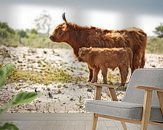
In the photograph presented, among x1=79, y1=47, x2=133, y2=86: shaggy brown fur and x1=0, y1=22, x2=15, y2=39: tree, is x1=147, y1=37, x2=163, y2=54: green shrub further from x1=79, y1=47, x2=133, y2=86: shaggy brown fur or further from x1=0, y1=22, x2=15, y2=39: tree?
x1=0, y1=22, x2=15, y2=39: tree

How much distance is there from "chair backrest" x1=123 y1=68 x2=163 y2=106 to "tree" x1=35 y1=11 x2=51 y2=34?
1.94m

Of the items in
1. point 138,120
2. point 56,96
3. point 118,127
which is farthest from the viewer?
point 56,96

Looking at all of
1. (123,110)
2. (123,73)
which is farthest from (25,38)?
(123,110)

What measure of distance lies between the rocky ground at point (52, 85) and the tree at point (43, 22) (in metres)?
0.34

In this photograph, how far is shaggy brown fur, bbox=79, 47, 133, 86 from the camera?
5387 mm

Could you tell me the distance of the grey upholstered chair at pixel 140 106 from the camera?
10.5 feet

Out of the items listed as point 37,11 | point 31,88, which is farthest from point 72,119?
point 37,11

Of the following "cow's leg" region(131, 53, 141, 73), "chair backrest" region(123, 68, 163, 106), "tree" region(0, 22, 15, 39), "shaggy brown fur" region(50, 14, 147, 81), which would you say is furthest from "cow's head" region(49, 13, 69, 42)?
"chair backrest" region(123, 68, 163, 106)

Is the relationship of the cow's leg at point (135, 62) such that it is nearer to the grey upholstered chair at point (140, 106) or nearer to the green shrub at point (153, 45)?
the green shrub at point (153, 45)

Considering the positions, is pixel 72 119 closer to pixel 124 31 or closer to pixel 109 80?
pixel 109 80

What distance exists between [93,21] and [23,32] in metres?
1.16

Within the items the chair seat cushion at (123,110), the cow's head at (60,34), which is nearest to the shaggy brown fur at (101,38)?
the cow's head at (60,34)

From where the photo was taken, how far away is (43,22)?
216 inches

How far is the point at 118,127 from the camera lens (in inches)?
195
